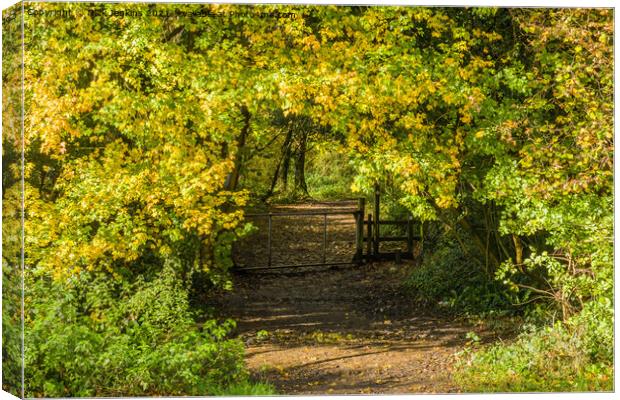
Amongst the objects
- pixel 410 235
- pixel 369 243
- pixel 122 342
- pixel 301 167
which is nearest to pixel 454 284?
pixel 410 235

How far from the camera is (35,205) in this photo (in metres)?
5.76

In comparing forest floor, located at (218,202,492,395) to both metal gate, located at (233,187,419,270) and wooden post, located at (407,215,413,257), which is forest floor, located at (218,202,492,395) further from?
wooden post, located at (407,215,413,257)

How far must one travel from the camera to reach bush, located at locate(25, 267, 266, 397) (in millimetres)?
5676

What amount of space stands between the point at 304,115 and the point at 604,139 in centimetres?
250

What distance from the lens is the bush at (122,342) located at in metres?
5.68

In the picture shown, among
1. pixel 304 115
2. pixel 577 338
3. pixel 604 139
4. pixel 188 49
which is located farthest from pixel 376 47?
pixel 577 338

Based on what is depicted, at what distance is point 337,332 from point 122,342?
1751 mm

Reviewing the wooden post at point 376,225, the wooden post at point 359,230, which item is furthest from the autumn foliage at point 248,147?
the wooden post at point 359,230

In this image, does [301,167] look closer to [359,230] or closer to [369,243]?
[359,230]

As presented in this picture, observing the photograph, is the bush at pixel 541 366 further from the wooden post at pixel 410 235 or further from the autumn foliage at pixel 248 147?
the wooden post at pixel 410 235

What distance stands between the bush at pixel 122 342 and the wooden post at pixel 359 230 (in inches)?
50.3

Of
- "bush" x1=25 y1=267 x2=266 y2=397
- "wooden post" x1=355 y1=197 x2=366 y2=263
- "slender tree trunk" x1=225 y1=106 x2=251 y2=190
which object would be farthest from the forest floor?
"slender tree trunk" x1=225 y1=106 x2=251 y2=190

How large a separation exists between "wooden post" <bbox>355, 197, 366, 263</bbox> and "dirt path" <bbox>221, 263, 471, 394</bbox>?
0.40 feet

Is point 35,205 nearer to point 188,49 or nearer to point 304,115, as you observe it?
point 188,49
